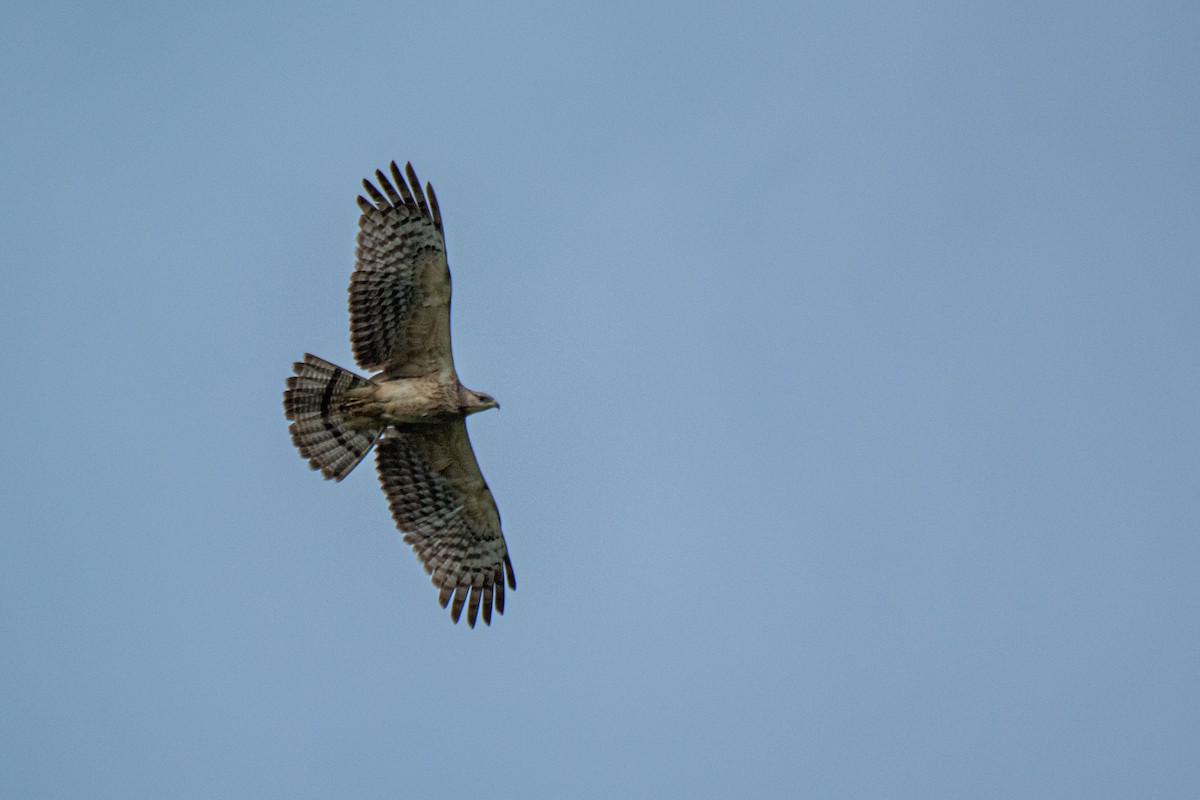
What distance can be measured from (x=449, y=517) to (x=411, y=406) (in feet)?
5.31

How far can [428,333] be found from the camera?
1577 centimetres

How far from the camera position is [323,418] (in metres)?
15.9

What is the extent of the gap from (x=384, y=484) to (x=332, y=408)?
1195mm

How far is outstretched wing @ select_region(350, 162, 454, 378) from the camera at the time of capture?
15430 mm

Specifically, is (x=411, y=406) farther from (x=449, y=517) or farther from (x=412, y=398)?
(x=449, y=517)

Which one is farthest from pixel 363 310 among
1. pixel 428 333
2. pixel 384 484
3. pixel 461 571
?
pixel 461 571

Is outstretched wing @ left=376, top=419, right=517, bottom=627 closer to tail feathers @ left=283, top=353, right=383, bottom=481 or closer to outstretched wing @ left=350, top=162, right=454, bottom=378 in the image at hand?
tail feathers @ left=283, top=353, right=383, bottom=481

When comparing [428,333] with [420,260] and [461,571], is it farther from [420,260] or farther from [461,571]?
[461,571]

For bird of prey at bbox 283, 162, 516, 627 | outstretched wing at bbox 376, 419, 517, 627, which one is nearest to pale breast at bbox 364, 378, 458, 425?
bird of prey at bbox 283, 162, 516, 627

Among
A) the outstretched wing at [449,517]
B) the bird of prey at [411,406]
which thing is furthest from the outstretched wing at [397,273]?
the outstretched wing at [449,517]

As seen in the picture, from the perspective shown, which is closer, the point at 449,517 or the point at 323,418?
the point at 323,418

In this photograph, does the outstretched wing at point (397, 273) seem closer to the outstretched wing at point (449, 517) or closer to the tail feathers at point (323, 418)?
the tail feathers at point (323, 418)

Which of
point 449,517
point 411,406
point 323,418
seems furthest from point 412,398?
point 449,517

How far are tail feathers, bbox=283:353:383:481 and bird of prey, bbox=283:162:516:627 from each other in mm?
10
